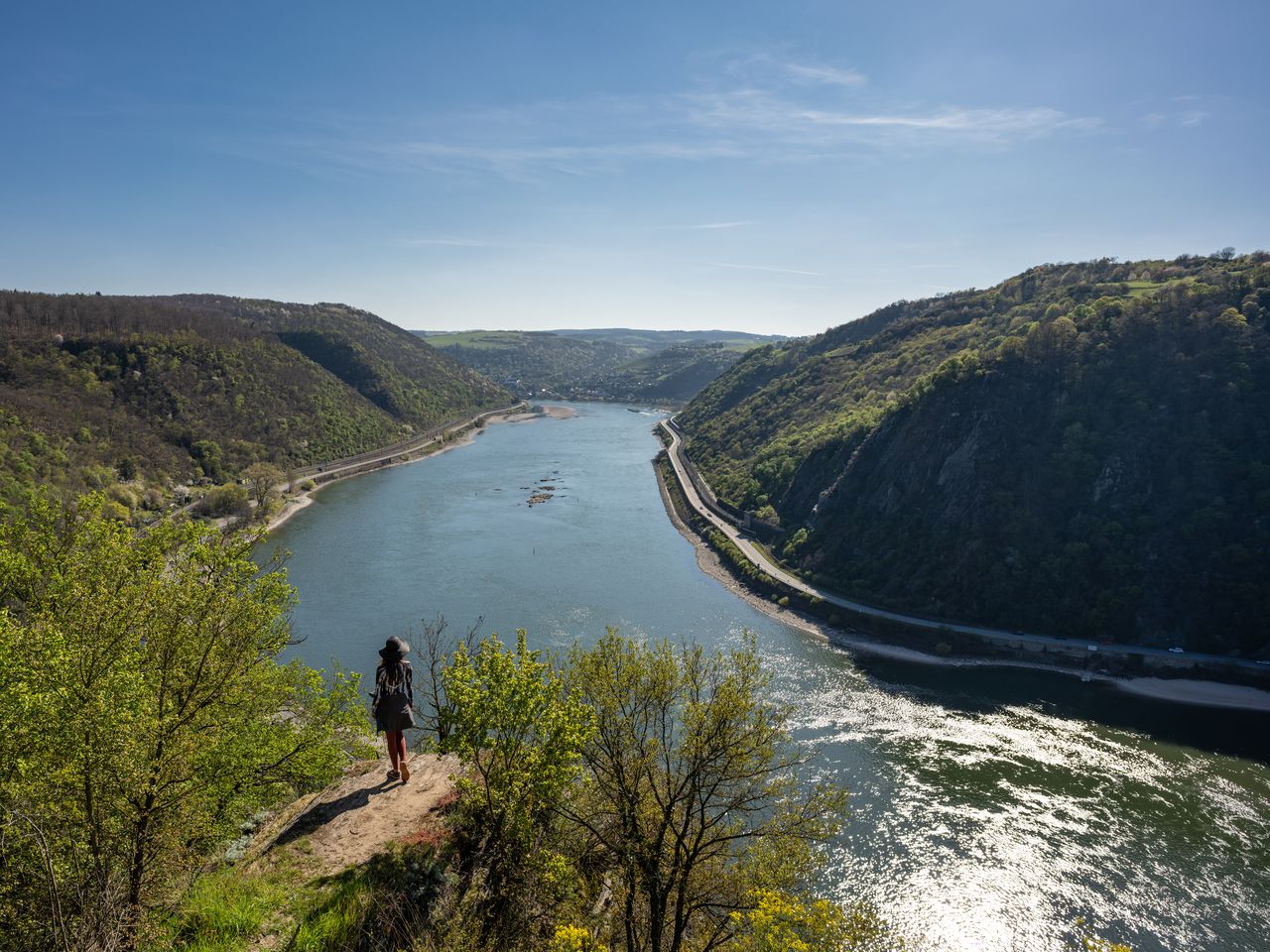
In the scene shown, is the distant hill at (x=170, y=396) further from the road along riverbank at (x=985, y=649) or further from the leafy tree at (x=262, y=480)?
the road along riverbank at (x=985, y=649)

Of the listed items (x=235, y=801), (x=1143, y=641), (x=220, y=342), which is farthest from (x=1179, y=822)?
(x=220, y=342)

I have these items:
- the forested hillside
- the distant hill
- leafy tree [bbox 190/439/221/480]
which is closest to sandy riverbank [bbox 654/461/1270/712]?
the forested hillside

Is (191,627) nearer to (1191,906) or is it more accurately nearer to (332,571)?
(1191,906)

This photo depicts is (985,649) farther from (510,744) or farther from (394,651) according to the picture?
(394,651)

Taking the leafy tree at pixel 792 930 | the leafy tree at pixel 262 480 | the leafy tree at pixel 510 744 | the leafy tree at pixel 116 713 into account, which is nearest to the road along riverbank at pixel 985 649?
the leafy tree at pixel 792 930

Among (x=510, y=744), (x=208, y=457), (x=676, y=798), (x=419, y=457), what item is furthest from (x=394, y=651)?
(x=419, y=457)

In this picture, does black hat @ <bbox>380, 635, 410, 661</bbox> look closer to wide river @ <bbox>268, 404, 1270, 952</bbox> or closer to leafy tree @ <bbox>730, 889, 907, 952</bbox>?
leafy tree @ <bbox>730, 889, 907, 952</bbox>

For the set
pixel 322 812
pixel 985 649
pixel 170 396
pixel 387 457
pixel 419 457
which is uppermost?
pixel 170 396
